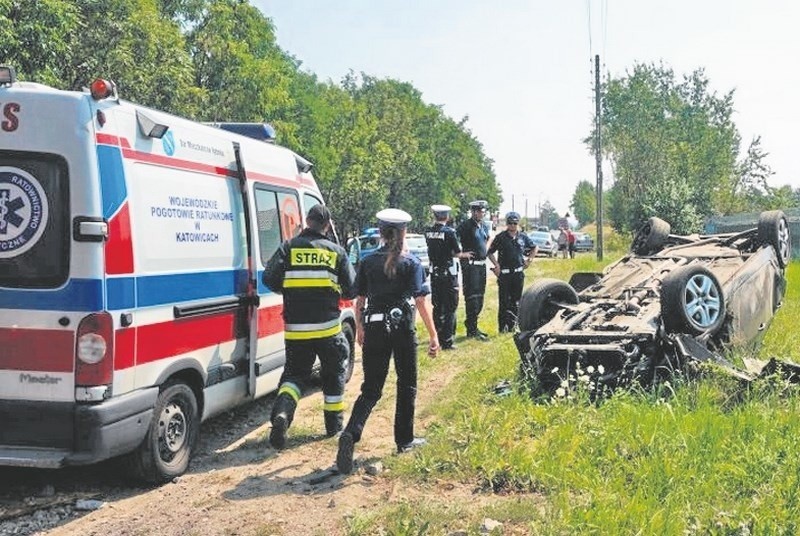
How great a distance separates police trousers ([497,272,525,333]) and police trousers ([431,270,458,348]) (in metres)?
1.21

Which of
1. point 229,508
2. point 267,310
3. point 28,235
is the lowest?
point 229,508

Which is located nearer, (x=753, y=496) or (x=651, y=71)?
(x=753, y=496)

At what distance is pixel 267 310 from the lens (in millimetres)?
5668

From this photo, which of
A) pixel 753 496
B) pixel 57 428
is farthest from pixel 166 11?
pixel 753 496

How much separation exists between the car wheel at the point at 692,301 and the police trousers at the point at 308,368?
2575 mm

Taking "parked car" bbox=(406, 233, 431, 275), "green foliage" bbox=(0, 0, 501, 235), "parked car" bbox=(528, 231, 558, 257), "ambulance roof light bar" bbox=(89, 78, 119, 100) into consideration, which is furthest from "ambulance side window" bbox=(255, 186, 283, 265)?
"parked car" bbox=(528, 231, 558, 257)

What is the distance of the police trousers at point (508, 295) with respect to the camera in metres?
9.99

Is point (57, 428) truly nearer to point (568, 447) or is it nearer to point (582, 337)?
point (568, 447)

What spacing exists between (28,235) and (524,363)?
3.95 metres

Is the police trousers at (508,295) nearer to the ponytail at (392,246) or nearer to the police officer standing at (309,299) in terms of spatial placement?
the police officer standing at (309,299)

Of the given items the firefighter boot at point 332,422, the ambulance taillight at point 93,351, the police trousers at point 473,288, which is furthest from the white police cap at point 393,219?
the police trousers at point 473,288

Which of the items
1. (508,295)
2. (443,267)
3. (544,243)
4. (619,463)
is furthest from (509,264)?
(544,243)

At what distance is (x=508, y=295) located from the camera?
10.0 metres

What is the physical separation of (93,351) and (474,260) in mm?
6311
